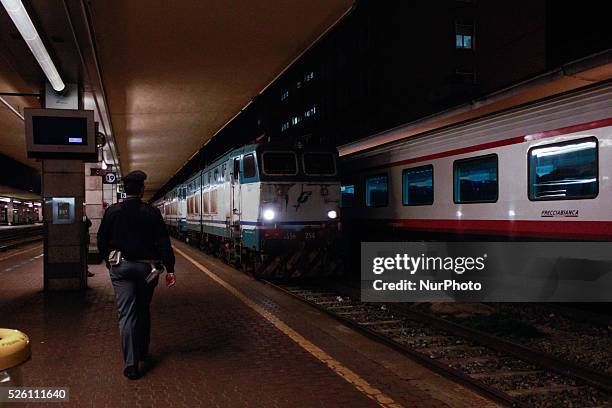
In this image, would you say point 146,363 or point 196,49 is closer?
point 146,363

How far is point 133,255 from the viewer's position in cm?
530

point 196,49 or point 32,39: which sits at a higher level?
point 196,49

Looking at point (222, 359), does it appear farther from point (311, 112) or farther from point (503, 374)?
point (311, 112)

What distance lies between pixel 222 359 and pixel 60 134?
5.60m

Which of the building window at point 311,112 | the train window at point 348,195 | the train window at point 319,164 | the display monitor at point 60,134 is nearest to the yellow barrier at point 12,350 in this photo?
the display monitor at point 60,134

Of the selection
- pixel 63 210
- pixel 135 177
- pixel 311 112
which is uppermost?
pixel 311 112

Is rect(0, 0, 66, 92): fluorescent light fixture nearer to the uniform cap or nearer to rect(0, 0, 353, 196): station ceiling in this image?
rect(0, 0, 353, 196): station ceiling

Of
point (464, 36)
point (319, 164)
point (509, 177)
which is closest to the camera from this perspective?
→ point (509, 177)

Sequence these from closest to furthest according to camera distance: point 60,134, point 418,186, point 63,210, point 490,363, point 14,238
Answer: point 490,363 < point 60,134 < point 63,210 < point 418,186 < point 14,238

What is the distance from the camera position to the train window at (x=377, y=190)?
1317 centimetres

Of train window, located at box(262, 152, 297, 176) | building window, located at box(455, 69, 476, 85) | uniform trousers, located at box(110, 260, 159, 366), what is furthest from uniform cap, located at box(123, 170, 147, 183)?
building window, located at box(455, 69, 476, 85)

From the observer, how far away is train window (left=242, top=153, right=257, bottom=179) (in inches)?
491

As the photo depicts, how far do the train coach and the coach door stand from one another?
11.2ft

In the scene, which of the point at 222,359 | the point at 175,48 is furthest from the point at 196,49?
the point at 222,359
